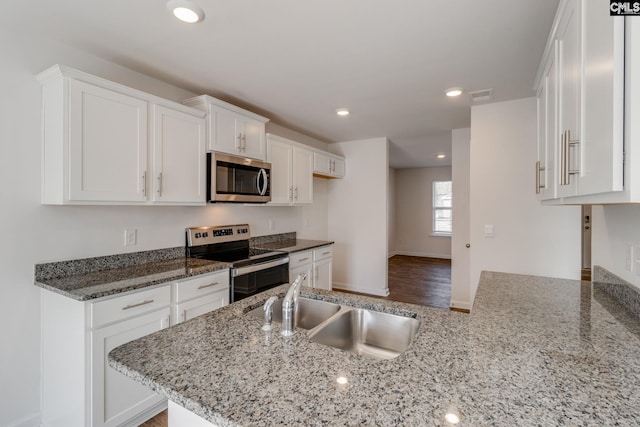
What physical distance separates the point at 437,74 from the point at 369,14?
99 cm

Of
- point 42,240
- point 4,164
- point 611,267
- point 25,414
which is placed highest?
point 4,164

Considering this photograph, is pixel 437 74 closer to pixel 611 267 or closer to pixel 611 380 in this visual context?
pixel 611 267

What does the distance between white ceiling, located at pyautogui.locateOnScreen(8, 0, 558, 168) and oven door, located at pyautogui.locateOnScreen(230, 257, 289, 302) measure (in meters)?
1.59

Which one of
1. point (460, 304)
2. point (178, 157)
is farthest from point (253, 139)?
point (460, 304)

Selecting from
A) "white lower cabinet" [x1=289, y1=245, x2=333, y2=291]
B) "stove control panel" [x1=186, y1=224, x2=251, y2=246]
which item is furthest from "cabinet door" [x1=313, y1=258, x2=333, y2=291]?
"stove control panel" [x1=186, y1=224, x2=251, y2=246]

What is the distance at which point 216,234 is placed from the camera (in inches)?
117

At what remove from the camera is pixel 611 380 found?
32.2 inches

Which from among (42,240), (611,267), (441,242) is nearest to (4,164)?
(42,240)

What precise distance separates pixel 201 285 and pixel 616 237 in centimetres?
250

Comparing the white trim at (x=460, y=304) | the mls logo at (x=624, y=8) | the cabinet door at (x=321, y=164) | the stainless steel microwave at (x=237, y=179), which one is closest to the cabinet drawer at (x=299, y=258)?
the stainless steel microwave at (x=237, y=179)

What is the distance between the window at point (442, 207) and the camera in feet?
26.1

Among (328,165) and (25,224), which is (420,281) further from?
(25,224)

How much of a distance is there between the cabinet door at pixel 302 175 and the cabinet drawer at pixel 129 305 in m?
2.02

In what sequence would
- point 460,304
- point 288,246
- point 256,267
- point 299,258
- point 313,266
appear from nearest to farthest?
point 256,267 < point 299,258 < point 288,246 < point 313,266 < point 460,304
